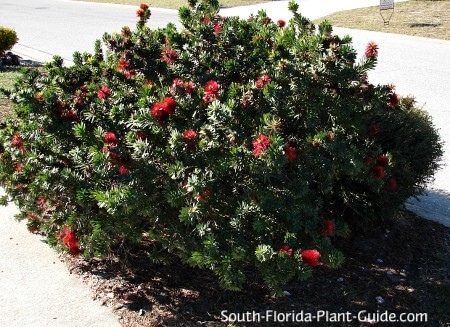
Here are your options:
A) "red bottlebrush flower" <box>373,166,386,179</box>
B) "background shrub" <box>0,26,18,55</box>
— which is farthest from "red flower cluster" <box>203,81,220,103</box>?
"background shrub" <box>0,26,18,55</box>

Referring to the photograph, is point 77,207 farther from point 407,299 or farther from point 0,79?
point 0,79

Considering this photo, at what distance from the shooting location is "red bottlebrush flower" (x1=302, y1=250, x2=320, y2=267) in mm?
3043

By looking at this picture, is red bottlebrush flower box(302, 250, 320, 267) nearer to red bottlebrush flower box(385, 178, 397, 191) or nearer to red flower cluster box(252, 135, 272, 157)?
red flower cluster box(252, 135, 272, 157)

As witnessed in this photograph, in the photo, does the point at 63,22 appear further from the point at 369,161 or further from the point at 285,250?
the point at 285,250

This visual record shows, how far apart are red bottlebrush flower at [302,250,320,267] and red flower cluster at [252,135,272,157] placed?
594 millimetres

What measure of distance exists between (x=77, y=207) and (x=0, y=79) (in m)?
6.73

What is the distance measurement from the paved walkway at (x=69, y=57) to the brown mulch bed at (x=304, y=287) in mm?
193

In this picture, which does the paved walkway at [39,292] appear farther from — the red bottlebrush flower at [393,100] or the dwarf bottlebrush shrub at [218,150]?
the red bottlebrush flower at [393,100]

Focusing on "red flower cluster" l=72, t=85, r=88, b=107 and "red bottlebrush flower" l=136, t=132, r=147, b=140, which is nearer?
"red bottlebrush flower" l=136, t=132, r=147, b=140

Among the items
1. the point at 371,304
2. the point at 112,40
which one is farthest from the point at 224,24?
the point at 371,304

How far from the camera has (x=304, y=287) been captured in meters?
4.04

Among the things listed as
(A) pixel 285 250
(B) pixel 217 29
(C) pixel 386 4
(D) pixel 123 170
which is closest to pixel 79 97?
(D) pixel 123 170

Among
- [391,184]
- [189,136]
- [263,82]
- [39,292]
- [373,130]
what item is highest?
[263,82]

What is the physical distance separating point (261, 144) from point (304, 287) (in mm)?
1436
